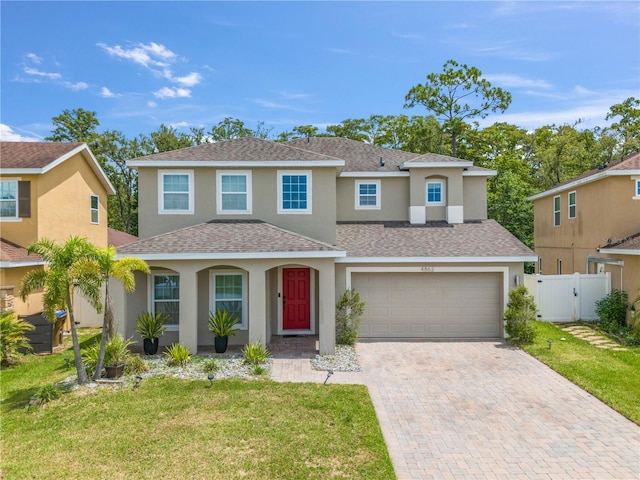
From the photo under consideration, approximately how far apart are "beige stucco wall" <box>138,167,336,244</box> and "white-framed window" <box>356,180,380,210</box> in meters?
2.84

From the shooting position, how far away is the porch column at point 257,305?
431 inches

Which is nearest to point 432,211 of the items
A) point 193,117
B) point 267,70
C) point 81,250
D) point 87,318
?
point 267,70

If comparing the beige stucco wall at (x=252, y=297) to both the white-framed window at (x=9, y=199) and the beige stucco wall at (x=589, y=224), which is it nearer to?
the white-framed window at (x=9, y=199)

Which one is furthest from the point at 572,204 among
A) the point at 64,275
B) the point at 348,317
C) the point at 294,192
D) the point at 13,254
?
the point at 13,254

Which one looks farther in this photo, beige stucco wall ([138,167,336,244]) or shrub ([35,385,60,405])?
beige stucco wall ([138,167,336,244])

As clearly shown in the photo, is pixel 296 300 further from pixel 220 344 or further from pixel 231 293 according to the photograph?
pixel 220 344

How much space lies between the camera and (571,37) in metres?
12.8

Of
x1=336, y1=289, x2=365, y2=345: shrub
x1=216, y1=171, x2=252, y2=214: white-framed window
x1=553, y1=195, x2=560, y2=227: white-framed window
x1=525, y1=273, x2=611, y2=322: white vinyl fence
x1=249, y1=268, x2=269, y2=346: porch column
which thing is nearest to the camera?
x1=249, y1=268, x2=269, y2=346: porch column

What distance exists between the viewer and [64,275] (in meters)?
8.16

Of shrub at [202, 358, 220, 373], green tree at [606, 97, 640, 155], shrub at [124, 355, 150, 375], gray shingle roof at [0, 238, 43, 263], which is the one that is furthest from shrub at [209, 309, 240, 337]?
green tree at [606, 97, 640, 155]

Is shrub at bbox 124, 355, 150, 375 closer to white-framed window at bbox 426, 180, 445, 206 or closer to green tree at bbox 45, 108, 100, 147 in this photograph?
white-framed window at bbox 426, 180, 445, 206

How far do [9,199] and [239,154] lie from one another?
28.8 feet

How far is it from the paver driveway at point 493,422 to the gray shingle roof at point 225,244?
382cm

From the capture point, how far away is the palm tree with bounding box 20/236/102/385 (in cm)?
813
